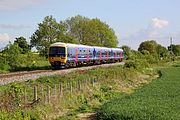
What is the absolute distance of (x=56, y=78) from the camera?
3020 centimetres

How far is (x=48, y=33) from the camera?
2717 inches

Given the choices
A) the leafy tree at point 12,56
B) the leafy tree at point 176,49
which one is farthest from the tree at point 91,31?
the leafy tree at point 12,56

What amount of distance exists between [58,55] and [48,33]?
81.9ft

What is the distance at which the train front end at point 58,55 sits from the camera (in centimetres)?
4434

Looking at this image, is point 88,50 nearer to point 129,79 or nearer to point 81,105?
point 129,79

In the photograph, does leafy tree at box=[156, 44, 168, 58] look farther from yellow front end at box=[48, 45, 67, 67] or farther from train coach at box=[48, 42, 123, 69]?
yellow front end at box=[48, 45, 67, 67]

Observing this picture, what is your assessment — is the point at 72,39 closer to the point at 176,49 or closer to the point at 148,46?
the point at 148,46

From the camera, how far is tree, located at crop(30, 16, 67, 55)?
69062 mm

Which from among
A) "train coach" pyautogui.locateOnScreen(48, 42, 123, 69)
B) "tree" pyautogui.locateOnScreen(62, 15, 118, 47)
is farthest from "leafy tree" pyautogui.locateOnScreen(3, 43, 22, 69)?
"tree" pyautogui.locateOnScreen(62, 15, 118, 47)

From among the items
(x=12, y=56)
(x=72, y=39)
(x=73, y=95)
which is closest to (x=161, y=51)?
(x=72, y=39)

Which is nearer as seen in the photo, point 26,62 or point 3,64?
point 3,64

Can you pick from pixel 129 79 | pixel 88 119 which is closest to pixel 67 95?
pixel 88 119

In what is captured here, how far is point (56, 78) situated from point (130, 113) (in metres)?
11.9

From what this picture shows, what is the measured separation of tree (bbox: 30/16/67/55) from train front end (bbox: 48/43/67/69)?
23.4 meters
